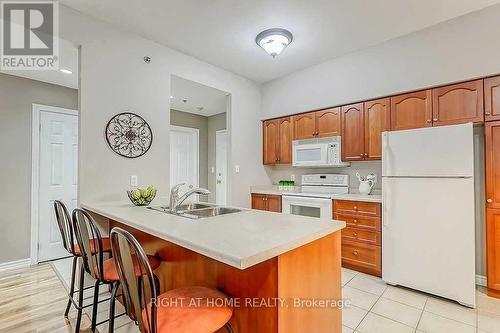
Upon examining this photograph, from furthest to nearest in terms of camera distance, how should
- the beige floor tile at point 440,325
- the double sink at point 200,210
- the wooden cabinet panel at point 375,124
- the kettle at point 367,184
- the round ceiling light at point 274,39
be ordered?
1. the kettle at point 367,184
2. the wooden cabinet panel at point 375,124
3. the round ceiling light at point 274,39
4. the double sink at point 200,210
5. the beige floor tile at point 440,325

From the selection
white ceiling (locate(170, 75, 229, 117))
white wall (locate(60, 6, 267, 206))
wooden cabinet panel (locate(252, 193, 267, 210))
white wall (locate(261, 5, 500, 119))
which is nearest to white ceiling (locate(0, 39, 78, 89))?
white wall (locate(60, 6, 267, 206))

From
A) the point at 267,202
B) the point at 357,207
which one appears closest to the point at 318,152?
the point at 357,207

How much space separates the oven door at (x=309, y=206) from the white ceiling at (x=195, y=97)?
189 centimetres

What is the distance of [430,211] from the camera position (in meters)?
2.38

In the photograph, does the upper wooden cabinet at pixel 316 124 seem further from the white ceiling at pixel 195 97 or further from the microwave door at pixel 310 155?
the white ceiling at pixel 195 97

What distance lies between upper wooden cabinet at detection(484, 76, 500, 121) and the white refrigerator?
36 cm

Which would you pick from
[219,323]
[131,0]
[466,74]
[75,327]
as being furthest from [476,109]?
[75,327]

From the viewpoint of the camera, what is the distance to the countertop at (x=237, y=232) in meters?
0.97

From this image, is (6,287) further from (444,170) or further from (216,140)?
(444,170)

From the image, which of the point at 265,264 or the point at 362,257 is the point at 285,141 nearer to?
the point at 362,257

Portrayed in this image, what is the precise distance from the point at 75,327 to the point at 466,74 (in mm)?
4154

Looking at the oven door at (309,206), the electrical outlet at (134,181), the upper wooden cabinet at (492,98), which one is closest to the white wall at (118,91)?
the electrical outlet at (134,181)

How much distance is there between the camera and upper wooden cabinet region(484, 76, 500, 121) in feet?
7.60

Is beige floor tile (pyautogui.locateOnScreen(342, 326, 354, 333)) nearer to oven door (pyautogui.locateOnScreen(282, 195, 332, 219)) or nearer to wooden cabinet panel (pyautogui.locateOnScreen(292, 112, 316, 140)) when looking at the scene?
oven door (pyautogui.locateOnScreen(282, 195, 332, 219))
